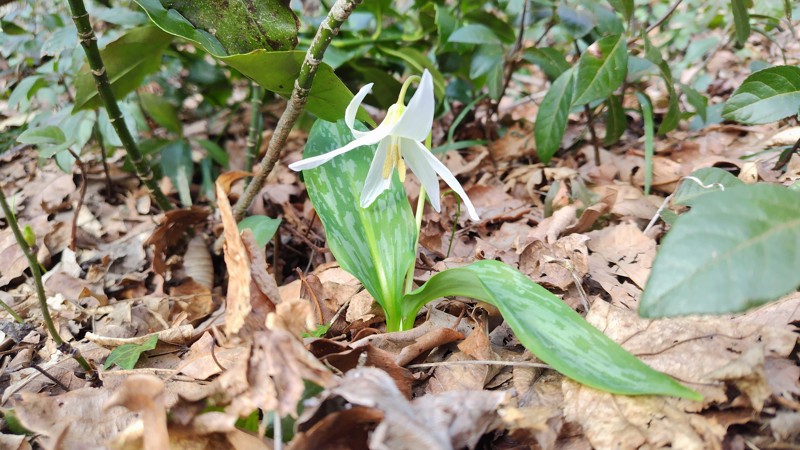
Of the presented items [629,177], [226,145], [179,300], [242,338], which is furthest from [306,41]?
[242,338]

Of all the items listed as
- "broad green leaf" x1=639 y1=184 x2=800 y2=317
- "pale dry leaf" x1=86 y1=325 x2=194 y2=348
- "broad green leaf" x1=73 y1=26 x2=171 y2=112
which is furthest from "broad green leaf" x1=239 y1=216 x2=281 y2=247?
"broad green leaf" x1=639 y1=184 x2=800 y2=317

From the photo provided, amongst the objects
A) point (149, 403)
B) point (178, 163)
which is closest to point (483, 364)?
point (149, 403)

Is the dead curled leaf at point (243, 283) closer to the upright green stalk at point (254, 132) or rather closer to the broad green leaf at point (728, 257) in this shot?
the broad green leaf at point (728, 257)

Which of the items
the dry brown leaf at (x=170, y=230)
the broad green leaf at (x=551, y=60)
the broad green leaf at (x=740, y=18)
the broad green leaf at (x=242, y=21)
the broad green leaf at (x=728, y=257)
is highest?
the broad green leaf at (x=242, y=21)

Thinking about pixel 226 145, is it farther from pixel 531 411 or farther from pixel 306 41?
pixel 531 411

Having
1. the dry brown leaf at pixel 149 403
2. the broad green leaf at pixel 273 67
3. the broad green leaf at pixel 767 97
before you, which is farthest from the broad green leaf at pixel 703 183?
the dry brown leaf at pixel 149 403

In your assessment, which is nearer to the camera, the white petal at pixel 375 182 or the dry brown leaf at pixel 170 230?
the white petal at pixel 375 182

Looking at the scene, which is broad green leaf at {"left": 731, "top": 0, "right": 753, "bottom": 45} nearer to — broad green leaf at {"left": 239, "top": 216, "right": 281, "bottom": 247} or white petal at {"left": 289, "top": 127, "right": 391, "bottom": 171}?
white petal at {"left": 289, "top": 127, "right": 391, "bottom": 171}
